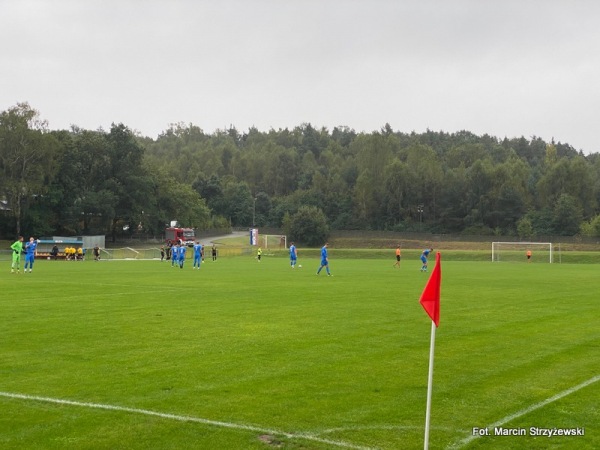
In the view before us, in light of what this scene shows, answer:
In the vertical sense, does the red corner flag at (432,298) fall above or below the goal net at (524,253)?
above


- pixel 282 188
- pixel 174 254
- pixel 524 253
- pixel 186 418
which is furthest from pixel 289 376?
pixel 282 188

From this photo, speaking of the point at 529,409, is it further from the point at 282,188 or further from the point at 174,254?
the point at 282,188

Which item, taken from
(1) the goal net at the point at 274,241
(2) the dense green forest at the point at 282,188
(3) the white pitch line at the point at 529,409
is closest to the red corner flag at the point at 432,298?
(3) the white pitch line at the point at 529,409

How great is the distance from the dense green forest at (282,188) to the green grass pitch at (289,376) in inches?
3013

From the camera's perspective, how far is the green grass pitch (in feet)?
23.9

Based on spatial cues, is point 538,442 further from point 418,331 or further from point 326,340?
point 418,331

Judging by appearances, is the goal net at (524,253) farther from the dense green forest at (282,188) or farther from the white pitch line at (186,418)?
the white pitch line at (186,418)

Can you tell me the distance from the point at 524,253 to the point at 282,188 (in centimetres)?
10318

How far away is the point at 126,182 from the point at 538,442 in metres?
95.8

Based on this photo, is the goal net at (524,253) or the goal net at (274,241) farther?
the goal net at (274,241)

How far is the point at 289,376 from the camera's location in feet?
32.5

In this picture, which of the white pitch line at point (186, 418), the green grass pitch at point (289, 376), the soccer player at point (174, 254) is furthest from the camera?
the soccer player at point (174, 254)

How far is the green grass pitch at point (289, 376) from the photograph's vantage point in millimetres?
7285

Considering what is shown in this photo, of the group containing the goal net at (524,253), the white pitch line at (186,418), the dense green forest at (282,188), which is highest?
the dense green forest at (282,188)
